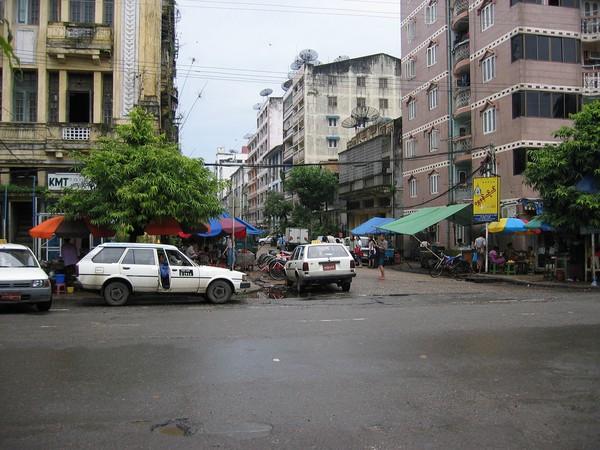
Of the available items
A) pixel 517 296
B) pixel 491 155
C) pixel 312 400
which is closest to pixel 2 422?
pixel 312 400

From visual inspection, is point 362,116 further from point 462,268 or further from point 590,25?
point 462,268

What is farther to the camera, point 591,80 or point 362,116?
point 362,116

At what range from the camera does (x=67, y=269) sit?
16.9m

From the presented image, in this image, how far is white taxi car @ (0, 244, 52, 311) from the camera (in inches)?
462

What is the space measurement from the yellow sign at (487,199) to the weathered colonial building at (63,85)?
14710 millimetres

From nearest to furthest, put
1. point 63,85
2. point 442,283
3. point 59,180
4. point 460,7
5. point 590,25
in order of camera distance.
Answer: point 59,180 → point 442,283 → point 63,85 → point 590,25 → point 460,7

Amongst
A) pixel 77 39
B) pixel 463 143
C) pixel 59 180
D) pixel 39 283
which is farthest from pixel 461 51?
pixel 39 283

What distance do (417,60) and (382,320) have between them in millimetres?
30554

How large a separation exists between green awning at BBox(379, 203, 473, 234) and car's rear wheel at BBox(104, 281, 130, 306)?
16445mm

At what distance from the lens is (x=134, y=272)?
13.8m

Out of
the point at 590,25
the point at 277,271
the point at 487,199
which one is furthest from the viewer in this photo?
the point at 590,25

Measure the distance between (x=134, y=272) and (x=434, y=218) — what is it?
17672 mm

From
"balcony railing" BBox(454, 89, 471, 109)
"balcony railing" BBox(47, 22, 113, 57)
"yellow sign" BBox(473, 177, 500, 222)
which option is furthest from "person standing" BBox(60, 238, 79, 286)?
"balcony railing" BBox(454, 89, 471, 109)

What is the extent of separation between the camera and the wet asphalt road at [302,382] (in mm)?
4484
